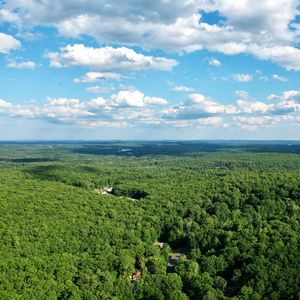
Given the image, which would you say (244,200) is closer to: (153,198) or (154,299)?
(153,198)

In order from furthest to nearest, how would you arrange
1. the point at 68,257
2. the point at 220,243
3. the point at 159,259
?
1. the point at 220,243
2. the point at 159,259
3. the point at 68,257

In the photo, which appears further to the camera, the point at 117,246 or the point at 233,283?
the point at 117,246

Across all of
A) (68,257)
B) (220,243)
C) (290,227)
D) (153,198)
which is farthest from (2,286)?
(153,198)

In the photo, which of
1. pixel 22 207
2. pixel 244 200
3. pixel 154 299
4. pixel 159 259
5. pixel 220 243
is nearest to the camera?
pixel 154 299

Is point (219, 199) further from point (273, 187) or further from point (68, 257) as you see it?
point (68, 257)

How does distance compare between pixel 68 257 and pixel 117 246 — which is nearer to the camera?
pixel 68 257

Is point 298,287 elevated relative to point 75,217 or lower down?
lower down

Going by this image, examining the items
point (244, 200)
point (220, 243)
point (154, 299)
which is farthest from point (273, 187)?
point (154, 299)

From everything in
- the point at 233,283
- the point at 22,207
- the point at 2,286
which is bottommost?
the point at 233,283

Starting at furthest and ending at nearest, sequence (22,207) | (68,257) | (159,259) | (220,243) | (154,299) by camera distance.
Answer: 1. (22,207)
2. (220,243)
3. (159,259)
4. (68,257)
5. (154,299)
